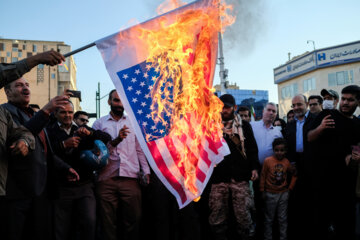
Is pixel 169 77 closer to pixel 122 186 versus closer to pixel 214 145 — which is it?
pixel 214 145

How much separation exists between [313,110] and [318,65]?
40.0 meters

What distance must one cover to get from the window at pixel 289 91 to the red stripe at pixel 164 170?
46.0 meters

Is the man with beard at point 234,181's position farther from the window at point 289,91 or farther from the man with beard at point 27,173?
the window at point 289,91

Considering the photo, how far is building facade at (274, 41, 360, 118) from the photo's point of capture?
4000 cm

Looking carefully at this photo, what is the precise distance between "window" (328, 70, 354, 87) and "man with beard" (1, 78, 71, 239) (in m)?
43.4

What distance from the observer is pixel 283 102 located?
49406 millimetres

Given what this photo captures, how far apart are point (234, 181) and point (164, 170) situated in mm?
1471

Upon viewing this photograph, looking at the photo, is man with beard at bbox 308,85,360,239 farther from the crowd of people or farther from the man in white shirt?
the man in white shirt

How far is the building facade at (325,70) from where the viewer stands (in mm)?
40000

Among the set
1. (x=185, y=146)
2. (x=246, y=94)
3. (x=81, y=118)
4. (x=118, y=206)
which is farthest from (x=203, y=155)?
(x=246, y=94)

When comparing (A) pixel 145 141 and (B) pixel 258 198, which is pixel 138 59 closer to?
(A) pixel 145 141

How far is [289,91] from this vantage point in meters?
48.2

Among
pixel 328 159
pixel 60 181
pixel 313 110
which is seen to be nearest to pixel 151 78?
pixel 60 181

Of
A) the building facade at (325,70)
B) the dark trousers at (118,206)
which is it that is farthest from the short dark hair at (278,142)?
the building facade at (325,70)
